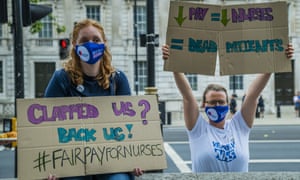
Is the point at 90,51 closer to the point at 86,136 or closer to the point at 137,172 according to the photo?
the point at 86,136

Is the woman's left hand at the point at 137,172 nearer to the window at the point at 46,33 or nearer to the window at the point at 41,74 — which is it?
the window at the point at 41,74

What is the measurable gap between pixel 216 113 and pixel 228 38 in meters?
0.59

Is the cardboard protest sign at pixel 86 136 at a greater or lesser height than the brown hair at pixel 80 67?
lesser

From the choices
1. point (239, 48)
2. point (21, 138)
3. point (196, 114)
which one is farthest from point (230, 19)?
point (21, 138)

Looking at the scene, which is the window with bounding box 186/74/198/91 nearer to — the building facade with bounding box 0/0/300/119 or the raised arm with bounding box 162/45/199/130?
the building facade with bounding box 0/0/300/119

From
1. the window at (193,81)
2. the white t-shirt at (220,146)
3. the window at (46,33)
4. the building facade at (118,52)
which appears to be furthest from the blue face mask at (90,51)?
the window at (193,81)

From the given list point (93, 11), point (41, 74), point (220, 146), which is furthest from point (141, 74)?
point (220, 146)

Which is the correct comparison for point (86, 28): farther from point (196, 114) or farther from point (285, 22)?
point (285, 22)

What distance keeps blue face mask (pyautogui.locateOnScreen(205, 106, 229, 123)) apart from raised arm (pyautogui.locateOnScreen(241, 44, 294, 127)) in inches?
6.2

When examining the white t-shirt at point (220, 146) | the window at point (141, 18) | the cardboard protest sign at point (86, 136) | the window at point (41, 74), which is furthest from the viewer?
the window at point (141, 18)

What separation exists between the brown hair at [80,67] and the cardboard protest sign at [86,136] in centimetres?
13

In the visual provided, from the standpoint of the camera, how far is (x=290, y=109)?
3512 cm

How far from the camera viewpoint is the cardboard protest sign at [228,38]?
3.71m

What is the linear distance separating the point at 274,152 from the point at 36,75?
81.5ft
